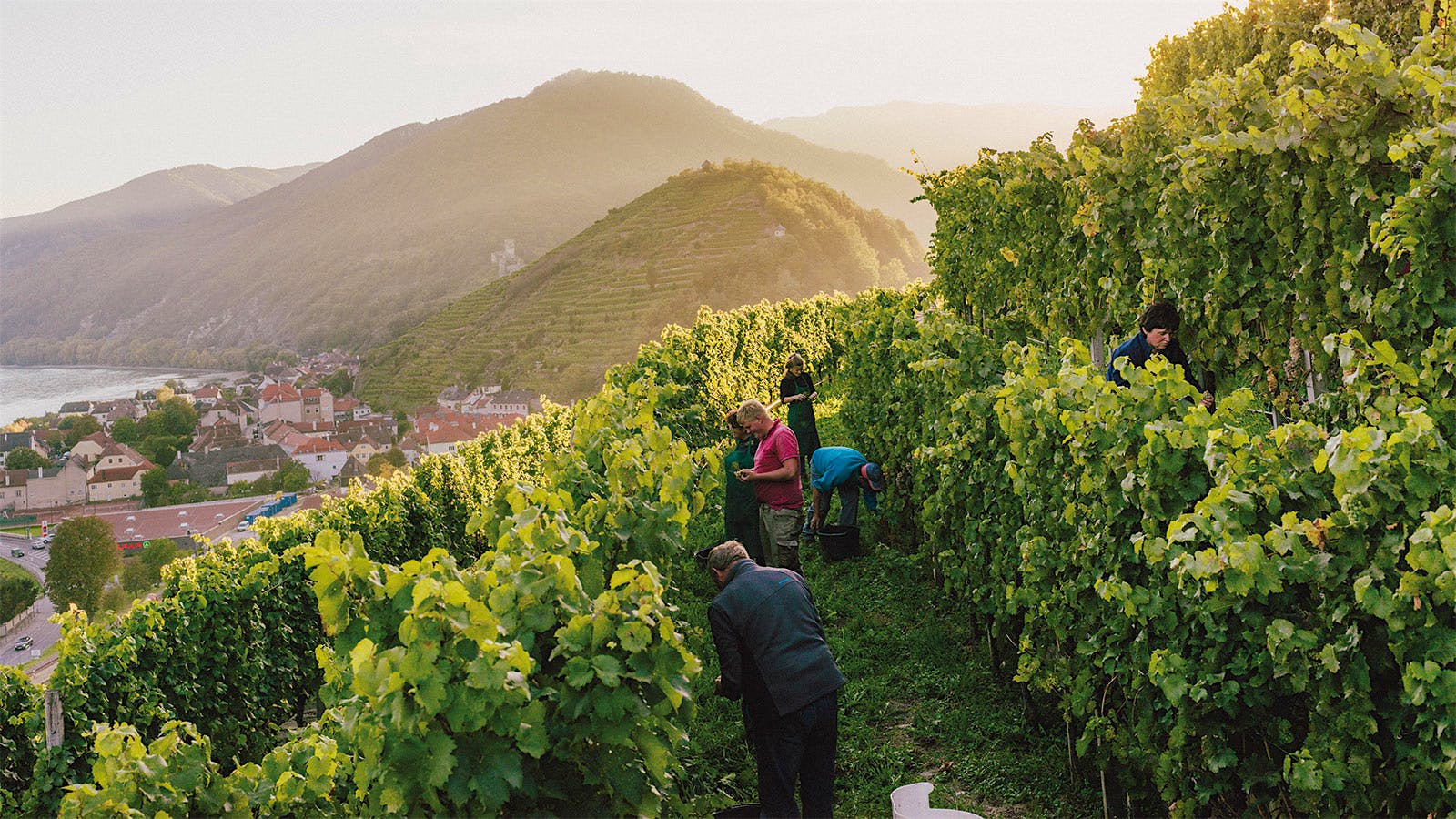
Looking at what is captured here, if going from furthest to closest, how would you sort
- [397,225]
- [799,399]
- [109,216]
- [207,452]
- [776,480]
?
[109,216], [397,225], [207,452], [799,399], [776,480]

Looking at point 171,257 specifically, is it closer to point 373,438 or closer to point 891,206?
point 373,438

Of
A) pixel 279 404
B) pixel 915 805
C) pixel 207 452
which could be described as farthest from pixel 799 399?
pixel 279 404

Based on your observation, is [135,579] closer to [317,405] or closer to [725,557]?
[317,405]

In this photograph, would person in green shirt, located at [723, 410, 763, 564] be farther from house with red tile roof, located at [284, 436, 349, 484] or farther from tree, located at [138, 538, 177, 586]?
house with red tile roof, located at [284, 436, 349, 484]

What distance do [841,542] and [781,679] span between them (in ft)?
17.1

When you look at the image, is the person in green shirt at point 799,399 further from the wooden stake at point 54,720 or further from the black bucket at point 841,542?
the wooden stake at point 54,720

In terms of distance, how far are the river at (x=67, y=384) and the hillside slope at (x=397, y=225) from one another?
740 cm

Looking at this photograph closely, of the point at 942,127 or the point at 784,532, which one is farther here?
the point at 942,127

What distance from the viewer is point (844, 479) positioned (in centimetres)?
912

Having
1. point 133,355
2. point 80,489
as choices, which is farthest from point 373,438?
point 133,355

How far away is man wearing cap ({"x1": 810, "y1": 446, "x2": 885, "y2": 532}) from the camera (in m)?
9.09

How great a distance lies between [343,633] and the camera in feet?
11.3

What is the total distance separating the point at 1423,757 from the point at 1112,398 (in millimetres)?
1740

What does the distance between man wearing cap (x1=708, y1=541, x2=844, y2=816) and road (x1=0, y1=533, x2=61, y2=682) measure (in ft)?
172
